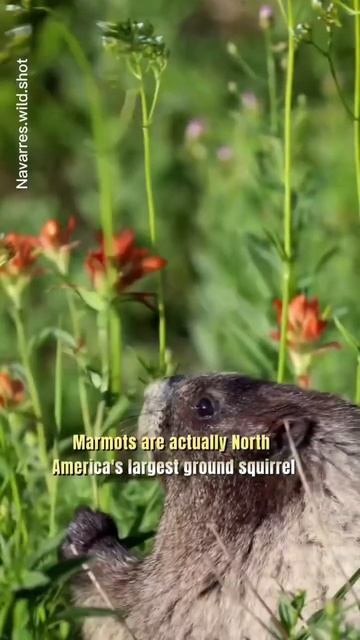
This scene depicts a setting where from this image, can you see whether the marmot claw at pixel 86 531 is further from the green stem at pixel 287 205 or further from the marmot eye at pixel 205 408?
the green stem at pixel 287 205

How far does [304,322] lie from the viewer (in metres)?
2.87

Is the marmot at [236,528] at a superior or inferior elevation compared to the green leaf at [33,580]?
superior

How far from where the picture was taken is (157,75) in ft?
8.66

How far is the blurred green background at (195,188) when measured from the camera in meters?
3.46

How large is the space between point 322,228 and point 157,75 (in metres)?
1.72

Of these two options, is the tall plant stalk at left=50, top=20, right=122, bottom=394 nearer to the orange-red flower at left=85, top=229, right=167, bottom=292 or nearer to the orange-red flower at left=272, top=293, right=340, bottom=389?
the orange-red flower at left=85, top=229, right=167, bottom=292

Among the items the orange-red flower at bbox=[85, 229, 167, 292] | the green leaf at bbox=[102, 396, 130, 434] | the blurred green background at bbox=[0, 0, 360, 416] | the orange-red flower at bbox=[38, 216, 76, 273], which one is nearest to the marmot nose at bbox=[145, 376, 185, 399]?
the green leaf at bbox=[102, 396, 130, 434]

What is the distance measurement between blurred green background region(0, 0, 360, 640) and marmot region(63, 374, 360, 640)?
254mm

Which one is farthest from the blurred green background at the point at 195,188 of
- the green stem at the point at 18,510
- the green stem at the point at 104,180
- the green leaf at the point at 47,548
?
the green leaf at the point at 47,548

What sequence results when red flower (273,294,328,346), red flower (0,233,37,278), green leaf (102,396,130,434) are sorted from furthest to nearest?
red flower (273,294,328,346) → red flower (0,233,37,278) → green leaf (102,396,130,434)

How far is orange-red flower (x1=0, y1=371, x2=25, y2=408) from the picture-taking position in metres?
2.77

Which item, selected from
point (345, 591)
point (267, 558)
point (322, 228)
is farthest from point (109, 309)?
point (322, 228)

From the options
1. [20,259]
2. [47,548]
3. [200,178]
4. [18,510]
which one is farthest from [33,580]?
[200,178]

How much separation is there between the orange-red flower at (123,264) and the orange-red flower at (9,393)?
27 centimetres
